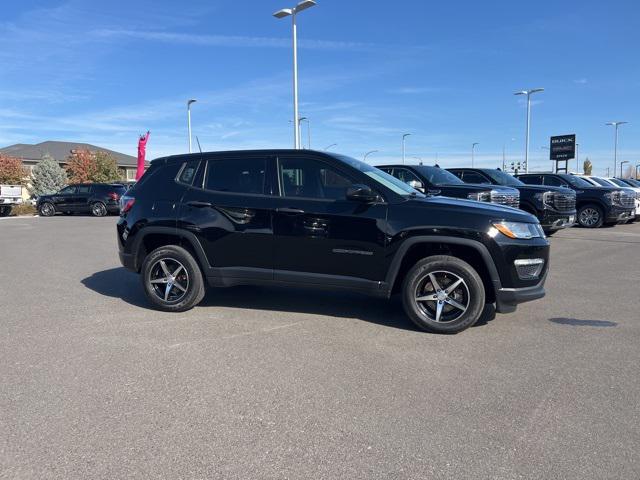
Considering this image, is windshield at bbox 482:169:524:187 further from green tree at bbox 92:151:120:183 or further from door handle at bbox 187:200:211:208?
green tree at bbox 92:151:120:183

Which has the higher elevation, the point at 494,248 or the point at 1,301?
the point at 494,248

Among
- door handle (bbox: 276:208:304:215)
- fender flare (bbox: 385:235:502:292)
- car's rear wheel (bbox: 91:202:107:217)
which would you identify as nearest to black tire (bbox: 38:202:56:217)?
car's rear wheel (bbox: 91:202:107:217)

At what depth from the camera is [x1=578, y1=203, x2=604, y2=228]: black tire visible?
16.4 metres

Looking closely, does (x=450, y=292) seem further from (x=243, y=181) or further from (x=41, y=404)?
(x=41, y=404)

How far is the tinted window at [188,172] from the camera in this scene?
19.8ft


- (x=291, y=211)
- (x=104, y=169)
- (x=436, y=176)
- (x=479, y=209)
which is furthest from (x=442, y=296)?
(x=104, y=169)

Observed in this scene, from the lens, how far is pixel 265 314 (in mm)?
5902

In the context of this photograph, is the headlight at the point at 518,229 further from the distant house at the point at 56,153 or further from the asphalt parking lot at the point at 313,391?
the distant house at the point at 56,153

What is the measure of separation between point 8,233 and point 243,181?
13.8 m

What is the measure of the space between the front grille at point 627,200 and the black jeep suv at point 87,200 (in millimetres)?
20406

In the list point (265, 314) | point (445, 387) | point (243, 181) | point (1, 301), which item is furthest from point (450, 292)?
point (1, 301)

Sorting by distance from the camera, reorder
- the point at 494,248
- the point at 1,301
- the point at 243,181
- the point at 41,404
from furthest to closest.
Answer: the point at 1,301 → the point at 243,181 → the point at 494,248 → the point at 41,404

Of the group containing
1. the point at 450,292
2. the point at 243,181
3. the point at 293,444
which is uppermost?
the point at 243,181

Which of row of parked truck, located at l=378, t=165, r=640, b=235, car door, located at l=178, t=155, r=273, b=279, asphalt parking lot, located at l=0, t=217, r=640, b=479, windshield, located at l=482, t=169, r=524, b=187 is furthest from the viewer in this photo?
windshield, located at l=482, t=169, r=524, b=187
